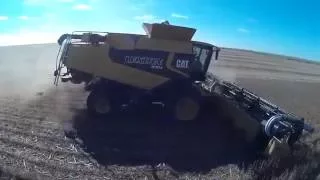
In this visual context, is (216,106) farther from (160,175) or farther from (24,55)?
(24,55)

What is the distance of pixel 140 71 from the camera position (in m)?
13.2

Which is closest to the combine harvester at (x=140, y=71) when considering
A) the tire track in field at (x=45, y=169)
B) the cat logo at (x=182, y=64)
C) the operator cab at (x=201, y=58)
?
the cat logo at (x=182, y=64)

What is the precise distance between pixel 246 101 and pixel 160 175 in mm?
5039

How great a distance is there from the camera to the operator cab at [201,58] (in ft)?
46.0

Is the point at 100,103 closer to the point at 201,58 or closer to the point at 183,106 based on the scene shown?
the point at 183,106

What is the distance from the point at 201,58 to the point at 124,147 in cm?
485

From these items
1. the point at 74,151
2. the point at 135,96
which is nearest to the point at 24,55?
the point at 135,96

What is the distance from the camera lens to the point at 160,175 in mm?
8656

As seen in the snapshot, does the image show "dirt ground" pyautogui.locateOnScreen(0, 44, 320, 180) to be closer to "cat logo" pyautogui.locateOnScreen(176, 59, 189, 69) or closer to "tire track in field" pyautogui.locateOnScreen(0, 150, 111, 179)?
"tire track in field" pyautogui.locateOnScreen(0, 150, 111, 179)

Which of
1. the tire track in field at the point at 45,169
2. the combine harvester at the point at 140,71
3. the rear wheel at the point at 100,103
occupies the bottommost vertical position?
the tire track in field at the point at 45,169

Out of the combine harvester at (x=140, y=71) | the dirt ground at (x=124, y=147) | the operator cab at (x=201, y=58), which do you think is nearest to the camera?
the dirt ground at (x=124, y=147)

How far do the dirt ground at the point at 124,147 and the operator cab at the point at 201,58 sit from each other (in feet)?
3.57

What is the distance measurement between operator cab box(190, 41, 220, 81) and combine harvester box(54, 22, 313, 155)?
0.69 feet

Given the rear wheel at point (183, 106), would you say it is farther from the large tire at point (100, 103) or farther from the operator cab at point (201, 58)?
the large tire at point (100, 103)
